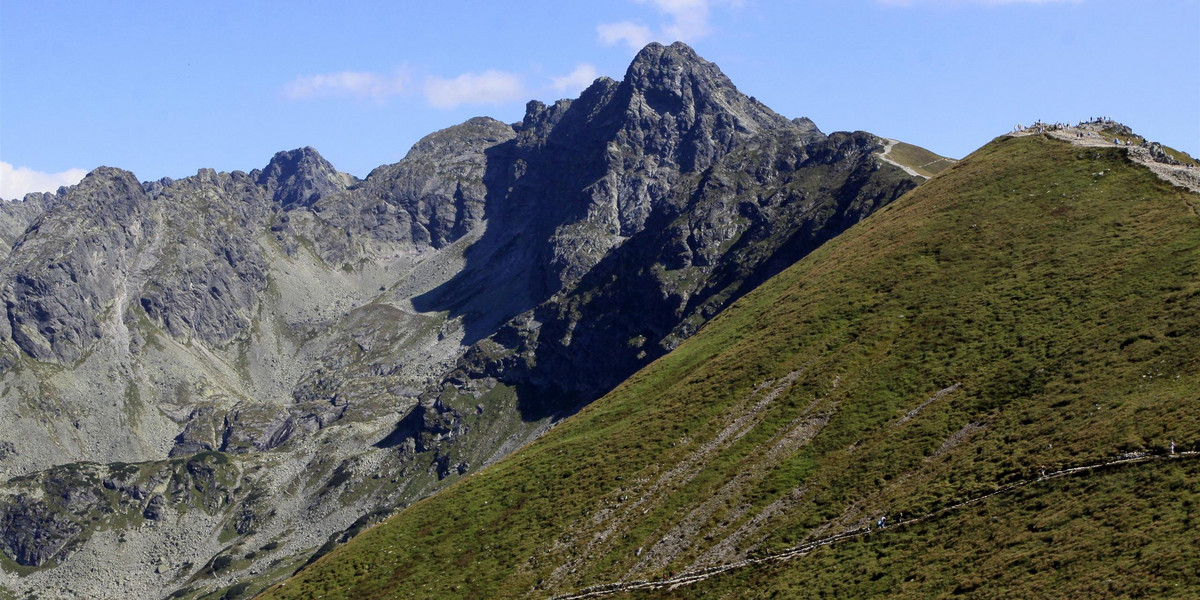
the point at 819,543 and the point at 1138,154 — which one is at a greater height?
the point at 1138,154

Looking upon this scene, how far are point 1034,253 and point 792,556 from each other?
48.4 meters

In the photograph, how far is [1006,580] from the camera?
6056cm

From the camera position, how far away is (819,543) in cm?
7456

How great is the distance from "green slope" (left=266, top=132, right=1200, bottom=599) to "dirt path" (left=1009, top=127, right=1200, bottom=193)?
6.93 ft

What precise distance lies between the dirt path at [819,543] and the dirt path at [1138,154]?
50418 mm

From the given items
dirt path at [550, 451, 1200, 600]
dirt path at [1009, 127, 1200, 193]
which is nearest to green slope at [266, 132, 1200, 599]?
dirt path at [550, 451, 1200, 600]

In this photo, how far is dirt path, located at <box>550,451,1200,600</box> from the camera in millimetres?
66188

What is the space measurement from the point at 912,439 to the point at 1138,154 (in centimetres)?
5854

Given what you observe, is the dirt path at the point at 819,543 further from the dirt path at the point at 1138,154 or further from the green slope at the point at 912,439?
the dirt path at the point at 1138,154

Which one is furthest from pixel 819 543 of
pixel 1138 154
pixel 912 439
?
pixel 1138 154

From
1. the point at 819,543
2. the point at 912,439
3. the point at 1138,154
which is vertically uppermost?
the point at 1138,154

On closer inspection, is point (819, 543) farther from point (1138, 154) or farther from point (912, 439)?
point (1138, 154)

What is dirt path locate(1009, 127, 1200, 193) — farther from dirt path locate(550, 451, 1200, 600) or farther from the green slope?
dirt path locate(550, 451, 1200, 600)

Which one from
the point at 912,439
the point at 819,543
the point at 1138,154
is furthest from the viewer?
the point at 1138,154
